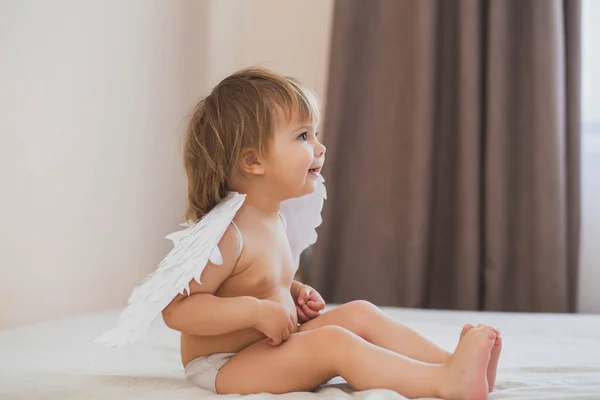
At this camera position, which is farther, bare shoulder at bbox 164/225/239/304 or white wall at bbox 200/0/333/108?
white wall at bbox 200/0/333/108

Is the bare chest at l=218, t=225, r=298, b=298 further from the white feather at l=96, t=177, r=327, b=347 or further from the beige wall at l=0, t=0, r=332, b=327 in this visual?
the beige wall at l=0, t=0, r=332, b=327

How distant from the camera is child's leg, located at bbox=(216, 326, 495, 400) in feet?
3.21

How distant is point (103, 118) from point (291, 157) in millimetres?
1036

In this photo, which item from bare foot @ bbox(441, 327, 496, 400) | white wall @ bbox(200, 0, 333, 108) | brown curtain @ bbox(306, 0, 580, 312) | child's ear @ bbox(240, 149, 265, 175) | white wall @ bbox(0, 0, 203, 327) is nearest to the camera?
bare foot @ bbox(441, 327, 496, 400)

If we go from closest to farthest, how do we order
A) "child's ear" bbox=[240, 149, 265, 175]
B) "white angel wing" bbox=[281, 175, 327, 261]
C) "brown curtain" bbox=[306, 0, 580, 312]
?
"child's ear" bbox=[240, 149, 265, 175] → "white angel wing" bbox=[281, 175, 327, 261] → "brown curtain" bbox=[306, 0, 580, 312]

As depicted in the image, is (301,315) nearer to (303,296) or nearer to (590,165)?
(303,296)

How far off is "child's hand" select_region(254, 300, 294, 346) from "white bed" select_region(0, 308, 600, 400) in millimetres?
89

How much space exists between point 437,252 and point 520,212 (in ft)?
0.95

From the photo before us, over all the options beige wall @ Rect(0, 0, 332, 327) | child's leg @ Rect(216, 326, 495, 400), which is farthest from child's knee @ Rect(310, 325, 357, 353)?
beige wall @ Rect(0, 0, 332, 327)

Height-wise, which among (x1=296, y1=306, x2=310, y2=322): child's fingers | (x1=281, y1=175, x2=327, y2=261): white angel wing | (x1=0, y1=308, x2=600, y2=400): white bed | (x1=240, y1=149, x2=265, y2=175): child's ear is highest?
(x1=240, y1=149, x2=265, y2=175): child's ear

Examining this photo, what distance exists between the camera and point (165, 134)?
241 centimetres

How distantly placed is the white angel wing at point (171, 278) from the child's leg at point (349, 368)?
146 millimetres

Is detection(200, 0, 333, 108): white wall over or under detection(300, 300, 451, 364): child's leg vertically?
over

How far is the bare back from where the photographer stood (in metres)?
1.14
